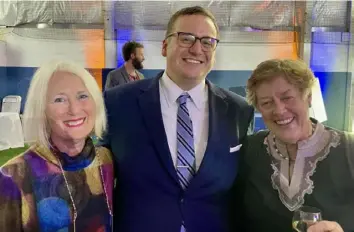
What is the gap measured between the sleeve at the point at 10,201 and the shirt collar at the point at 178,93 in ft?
2.60

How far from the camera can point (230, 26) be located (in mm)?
8297

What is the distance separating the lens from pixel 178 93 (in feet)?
6.77

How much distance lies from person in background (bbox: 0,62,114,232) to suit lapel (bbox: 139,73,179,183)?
306 millimetres

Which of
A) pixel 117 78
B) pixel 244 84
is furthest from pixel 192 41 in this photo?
pixel 244 84

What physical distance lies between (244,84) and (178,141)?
6394mm

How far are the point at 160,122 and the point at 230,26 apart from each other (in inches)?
260

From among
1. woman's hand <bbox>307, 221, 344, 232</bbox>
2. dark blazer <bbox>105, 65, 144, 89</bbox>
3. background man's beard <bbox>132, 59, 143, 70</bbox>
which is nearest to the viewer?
woman's hand <bbox>307, 221, 344, 232</bbox>

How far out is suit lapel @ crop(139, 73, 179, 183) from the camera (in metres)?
1.93

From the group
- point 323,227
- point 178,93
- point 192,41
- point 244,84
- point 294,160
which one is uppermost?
point 192,41

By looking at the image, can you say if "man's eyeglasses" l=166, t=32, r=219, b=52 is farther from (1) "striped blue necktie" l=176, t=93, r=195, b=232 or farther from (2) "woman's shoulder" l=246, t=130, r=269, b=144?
(2) "woman's shoulder" l=246, t=130, r=269, b=144

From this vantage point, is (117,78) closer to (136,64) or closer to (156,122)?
(136,64)

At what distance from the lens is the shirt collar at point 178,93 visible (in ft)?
6.78

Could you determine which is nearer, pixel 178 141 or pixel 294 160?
pixel 294 160

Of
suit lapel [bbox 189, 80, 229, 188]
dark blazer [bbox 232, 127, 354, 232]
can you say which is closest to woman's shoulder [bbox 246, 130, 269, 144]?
dark blazer [bbox 232, 127, 354, 232]
